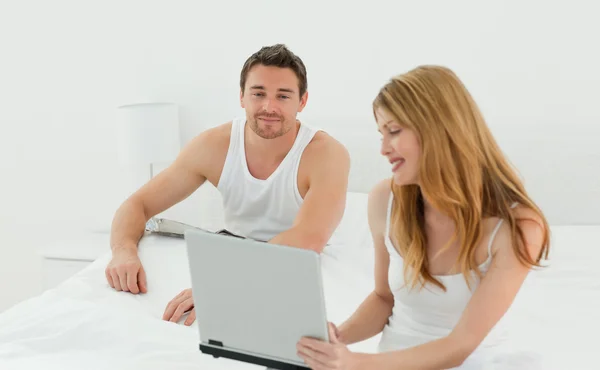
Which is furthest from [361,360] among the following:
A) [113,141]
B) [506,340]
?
[113,141]

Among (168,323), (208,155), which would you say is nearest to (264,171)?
(208,155)

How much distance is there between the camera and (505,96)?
3.06 meters

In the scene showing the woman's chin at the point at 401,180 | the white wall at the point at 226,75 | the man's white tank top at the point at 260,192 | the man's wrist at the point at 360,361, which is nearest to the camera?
the man's wrist at the point at 360,361

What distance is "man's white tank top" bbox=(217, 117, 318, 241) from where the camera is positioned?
8.45 ft

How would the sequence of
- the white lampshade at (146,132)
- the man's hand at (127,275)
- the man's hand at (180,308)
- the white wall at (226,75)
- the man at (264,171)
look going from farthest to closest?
the white lampshade at (146,132), the white wall at (226,75), the man at (264,171), the man's hand at (127,275), the man's hand at (180,308)

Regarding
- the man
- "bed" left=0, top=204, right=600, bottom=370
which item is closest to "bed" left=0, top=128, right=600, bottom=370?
"bed" left=0, top=204, right=600, bottom=370

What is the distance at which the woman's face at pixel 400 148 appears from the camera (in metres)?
1.59

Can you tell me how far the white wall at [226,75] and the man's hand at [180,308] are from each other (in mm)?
1334

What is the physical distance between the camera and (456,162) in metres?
1.60

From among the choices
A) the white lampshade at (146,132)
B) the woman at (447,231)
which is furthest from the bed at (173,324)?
the white lampshade at (146,132)

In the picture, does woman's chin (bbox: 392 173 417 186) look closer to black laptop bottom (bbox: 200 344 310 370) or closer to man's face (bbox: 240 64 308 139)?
black laptop bottom (bbox: 200 344 310 370)

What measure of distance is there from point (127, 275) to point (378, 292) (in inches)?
32.1

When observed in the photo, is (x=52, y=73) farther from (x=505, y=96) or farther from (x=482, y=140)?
(x=482, y=140)

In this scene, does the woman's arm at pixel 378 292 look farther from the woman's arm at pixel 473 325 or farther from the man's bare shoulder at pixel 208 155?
the man's bare shoulder at pixel 208 155
